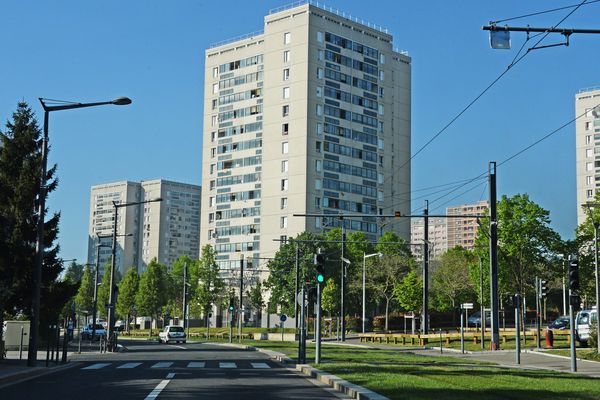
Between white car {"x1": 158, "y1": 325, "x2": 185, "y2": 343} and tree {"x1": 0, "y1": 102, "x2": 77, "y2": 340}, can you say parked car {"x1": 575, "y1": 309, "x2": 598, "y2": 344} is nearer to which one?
tree {"x1": 0, "y1": 102, "x2": 77, "y2": 340}

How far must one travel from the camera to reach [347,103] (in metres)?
115

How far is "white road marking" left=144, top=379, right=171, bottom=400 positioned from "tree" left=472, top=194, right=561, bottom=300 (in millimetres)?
41016

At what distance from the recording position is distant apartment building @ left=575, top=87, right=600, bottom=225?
135 m

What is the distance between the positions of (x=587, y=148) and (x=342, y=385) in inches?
5057

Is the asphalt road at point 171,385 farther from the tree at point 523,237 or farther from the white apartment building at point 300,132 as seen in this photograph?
the white apartment building at point 300,132

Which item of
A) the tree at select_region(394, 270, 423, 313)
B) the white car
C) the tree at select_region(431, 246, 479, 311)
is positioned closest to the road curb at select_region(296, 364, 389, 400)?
the white car

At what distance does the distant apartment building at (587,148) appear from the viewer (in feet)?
444

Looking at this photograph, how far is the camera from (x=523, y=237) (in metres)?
58.0

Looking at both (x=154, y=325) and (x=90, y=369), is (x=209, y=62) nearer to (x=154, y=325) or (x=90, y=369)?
(x=154, y=325)

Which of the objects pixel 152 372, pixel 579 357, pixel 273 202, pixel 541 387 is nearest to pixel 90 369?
pixel 152 372

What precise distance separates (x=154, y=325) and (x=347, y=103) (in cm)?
4990

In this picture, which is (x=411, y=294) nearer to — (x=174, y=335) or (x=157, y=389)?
(x=174, y=335)

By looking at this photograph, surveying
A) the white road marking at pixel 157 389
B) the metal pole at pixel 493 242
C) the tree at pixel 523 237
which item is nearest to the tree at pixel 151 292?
the tree at pixel 523 237

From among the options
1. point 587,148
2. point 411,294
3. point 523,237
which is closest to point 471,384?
point 523,237
